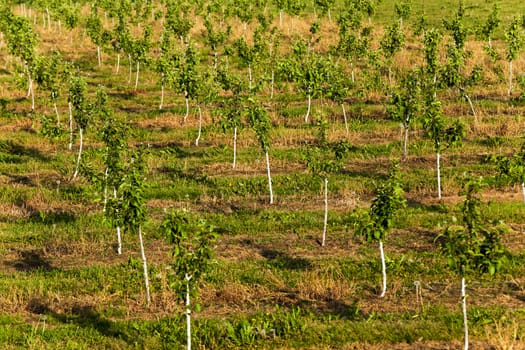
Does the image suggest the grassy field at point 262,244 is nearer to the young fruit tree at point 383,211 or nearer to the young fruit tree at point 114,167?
the young fruit tree at point 114,167

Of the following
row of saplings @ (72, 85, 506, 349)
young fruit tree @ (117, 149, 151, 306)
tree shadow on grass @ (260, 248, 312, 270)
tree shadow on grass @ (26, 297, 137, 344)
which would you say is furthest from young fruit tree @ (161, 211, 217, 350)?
tree shadow on grass @ (260, 248, 312, 270)

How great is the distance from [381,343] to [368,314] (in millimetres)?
1241

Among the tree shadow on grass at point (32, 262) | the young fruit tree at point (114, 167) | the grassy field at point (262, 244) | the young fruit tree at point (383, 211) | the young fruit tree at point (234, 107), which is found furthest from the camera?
the young fruit tree at point (234, 107)

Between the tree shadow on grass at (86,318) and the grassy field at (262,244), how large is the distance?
46 mm

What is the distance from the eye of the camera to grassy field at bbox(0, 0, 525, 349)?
13.8 meters

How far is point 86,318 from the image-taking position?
14.7 m

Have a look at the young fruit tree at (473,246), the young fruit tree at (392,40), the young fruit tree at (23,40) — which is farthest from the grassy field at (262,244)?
the young fruit tree at (392,40)

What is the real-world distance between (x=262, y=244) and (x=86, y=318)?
607cm

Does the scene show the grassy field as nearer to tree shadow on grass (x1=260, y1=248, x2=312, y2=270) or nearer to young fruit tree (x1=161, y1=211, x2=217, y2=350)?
tree shadow on grass (x1=260, y1=248, x2=312, y2=270)

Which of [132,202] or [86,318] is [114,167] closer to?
[132,202]

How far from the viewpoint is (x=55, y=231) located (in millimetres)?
19641

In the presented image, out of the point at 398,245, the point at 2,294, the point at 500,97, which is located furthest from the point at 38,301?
the point at 500,97

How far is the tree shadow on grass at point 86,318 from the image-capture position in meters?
14.0

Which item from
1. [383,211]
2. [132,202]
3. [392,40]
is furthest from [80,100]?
[392,40]
